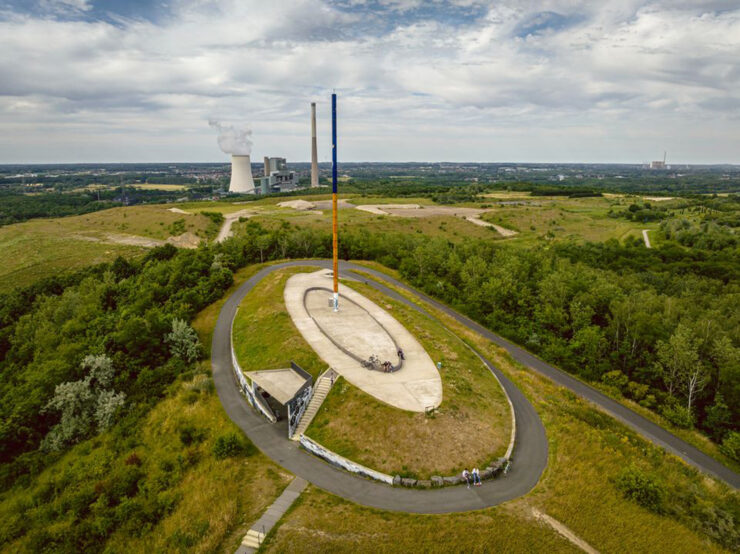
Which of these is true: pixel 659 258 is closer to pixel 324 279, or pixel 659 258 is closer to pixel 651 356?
pixel 651 356

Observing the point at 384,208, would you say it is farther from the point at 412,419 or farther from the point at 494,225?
the point at 412,419

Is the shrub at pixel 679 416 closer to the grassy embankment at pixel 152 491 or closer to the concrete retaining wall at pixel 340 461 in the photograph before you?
the concrete retaining wall at pixel 340 461

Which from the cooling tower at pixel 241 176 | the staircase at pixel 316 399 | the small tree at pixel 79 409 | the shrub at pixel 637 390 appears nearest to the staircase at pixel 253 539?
the staircase at pixel 316 399

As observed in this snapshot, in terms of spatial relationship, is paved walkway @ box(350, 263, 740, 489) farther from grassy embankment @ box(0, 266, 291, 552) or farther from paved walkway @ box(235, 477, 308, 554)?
grassy embankment @ box(0, 266, 291, 552)

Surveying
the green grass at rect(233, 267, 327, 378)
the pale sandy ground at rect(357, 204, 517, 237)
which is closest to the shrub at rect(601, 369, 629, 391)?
the green grass at rect(233, 267, 327, 378)

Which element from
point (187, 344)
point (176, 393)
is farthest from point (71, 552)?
point (187, 344)

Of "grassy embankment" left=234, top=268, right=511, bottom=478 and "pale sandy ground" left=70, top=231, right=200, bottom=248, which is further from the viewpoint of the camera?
"pale sandy ground" left=70, top=231, right=200, bottom=248

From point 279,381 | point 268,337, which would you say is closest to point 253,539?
point 279,381
